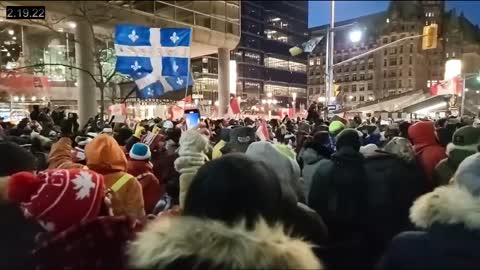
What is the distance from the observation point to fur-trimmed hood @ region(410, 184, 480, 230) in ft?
6.32

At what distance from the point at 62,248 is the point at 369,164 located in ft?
7.63

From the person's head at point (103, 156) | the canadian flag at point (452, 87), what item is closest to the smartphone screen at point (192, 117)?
the person's head at point (103, 156)

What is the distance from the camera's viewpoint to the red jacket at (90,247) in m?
1.97

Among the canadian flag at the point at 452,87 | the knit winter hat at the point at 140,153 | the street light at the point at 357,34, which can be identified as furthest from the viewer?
the canadian flag at the point at 452,87

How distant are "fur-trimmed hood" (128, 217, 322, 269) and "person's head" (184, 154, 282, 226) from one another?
0.13 feet

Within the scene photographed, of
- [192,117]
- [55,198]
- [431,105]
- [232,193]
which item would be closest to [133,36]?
[192,117]

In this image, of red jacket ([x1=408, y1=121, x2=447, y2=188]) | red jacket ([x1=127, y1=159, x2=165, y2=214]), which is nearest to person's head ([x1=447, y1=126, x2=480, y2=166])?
red jacket ([x1=408, y1=121, x2=447, y2=188])

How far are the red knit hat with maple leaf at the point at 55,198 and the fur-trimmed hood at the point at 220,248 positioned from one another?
0.76 meters

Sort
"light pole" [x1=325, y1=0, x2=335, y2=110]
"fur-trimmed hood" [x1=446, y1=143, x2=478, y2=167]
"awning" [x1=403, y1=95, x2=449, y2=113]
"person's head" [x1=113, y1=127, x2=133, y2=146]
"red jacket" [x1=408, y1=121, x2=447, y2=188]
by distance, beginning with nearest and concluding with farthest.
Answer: "light pole" [x1=325, y1=0, x2=335, y2=110], "fur-trimmed hood" [x1=446, y1=143, x2=478, y2=167], "red jacket" [x1=408, y1=121, x2=447, y2=188], "person's head" [x1=113, y1=127, x2=133, y2=146], "awning" [x1=403, y1=95, x2=449, y2=113]

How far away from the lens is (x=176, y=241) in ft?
5.04

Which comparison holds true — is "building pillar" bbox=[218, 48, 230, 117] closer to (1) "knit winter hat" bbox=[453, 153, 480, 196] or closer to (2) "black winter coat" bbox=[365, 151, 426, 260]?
(2) "black winter coat" bbox=[365, 151, 426, 260]

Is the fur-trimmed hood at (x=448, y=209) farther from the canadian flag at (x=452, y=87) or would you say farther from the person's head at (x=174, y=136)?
the canadian flag at (x=452, y=87)

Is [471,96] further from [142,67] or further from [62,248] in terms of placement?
[62,248]

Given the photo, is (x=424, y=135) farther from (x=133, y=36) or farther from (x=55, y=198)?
(x=133, y=36)
